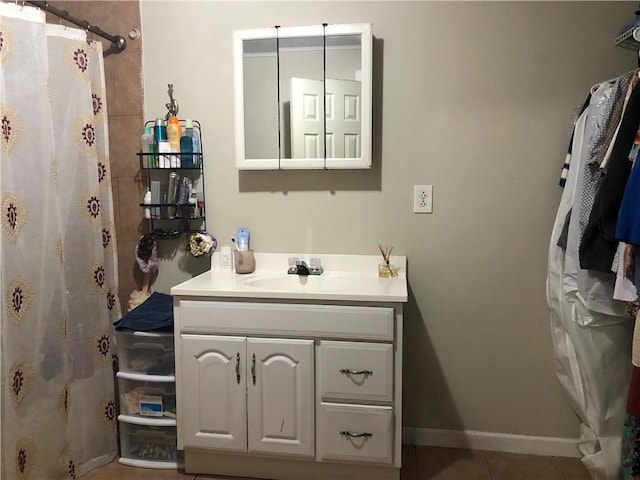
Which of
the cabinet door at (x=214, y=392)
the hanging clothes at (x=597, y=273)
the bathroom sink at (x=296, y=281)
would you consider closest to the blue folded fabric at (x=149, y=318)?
the cabinet door at (x=214, y=392)

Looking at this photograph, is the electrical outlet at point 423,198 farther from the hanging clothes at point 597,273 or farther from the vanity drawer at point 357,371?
the vanity drawer at point 357,371

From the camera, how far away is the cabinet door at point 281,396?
68.7 inches

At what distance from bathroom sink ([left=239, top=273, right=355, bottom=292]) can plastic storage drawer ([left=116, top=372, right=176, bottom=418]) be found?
0.50 meters

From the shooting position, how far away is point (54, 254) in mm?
1711

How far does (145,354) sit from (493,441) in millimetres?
1528

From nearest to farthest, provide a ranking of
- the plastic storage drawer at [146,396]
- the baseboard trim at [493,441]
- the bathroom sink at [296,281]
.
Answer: the bathroom sink at [296,281], the plastic storage drawer at [146,396], the baseboard trim at [493,441]

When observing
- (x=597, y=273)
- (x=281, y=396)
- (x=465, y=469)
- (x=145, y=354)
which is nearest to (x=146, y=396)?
(x=145, y=354)

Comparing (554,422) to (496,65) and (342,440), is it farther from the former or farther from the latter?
(496,65)

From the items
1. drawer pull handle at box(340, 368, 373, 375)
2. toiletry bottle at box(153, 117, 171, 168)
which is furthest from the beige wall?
drawer pull handle at box(340, 368, 373, 375)

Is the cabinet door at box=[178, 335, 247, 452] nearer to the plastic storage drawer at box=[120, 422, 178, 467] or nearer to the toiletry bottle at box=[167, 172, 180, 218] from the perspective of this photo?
the plastic storage drawer at box=[120, 422, 178, 467]

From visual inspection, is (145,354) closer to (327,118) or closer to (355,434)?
(355,434)

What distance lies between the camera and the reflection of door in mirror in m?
1.99

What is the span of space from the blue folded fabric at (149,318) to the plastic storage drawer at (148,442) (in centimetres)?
43

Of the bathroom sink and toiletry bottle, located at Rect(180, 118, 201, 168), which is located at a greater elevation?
toiletry bottle, located at Rect(180, 118, 201, 168)
